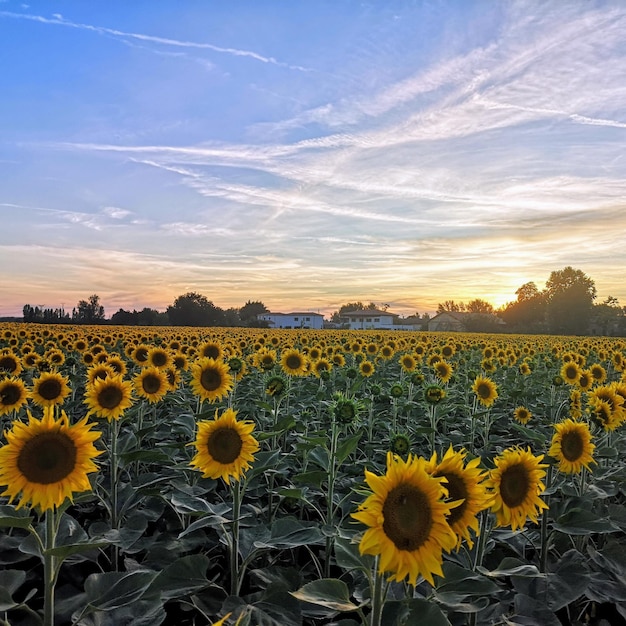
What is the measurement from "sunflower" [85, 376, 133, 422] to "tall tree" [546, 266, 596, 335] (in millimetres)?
71287

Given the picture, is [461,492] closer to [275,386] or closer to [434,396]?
[275,386]

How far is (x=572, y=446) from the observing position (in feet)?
12.5

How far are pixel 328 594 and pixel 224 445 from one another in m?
1.20

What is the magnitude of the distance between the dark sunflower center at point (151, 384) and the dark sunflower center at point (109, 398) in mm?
1110

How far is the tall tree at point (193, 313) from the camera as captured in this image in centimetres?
5747

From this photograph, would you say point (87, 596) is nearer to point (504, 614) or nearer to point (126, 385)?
point (504, 614)

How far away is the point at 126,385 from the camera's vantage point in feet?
15.6

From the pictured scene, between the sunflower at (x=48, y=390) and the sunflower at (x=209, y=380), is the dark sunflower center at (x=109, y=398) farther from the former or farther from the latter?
the sunflower at (x=48, y=390)

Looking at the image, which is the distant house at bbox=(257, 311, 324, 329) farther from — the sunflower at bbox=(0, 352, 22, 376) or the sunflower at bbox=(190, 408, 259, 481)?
the sunflower at bbox=(190, 408, 259, 481)

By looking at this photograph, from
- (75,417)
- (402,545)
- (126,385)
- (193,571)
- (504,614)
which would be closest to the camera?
(402,545)

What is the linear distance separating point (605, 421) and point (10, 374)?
7.63m

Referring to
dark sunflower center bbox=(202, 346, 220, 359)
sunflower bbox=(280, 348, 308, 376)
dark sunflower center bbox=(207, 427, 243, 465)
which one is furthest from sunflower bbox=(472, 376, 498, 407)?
dark sunflower center bbox=(207, 427, 243, 465)

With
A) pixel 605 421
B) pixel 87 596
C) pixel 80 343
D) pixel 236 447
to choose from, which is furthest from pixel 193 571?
pixel 80 343

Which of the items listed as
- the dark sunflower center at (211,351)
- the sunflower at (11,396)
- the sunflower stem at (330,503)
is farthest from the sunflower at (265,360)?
the sunflower stem at (330,503)
